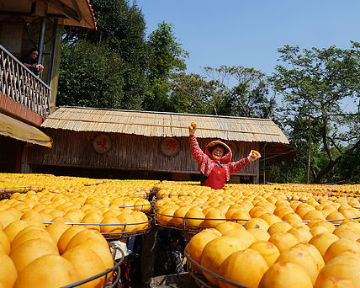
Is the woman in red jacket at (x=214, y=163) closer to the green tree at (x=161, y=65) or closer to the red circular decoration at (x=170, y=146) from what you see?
the red circular decoration at (x=170, y=146)

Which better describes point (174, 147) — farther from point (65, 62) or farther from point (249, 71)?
point (249, 71)

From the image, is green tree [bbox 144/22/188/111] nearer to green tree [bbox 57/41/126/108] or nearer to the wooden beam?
green tree [bbox 57/41/126/108]

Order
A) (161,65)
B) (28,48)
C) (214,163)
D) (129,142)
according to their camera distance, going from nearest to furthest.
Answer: (214,163), (28,48), (129,142), (161,65)

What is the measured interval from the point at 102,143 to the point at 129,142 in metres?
1.09

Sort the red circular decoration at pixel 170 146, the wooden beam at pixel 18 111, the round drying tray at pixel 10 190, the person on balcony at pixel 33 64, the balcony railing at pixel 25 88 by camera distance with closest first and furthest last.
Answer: the round drying tray at pixel 10 190 → the wooden beam at pixel 18 111 → the balcony railing at pixel 25 88 → the person on balcony at pixel 33 64 → the red circular decoration at pixel 170 146

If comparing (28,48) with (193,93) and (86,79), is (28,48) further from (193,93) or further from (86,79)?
(193,93)

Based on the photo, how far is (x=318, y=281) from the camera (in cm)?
96

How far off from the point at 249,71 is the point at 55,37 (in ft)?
64.9

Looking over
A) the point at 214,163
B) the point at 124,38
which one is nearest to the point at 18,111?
the point at 214,163

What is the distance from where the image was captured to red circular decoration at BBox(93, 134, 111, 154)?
11.5m

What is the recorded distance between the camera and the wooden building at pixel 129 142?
11.3 meters

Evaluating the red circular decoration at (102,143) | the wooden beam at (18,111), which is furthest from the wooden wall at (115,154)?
the wooden beam at (18,111)

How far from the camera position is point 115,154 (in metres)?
11.6

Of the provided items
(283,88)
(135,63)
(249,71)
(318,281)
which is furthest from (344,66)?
(318,281)
